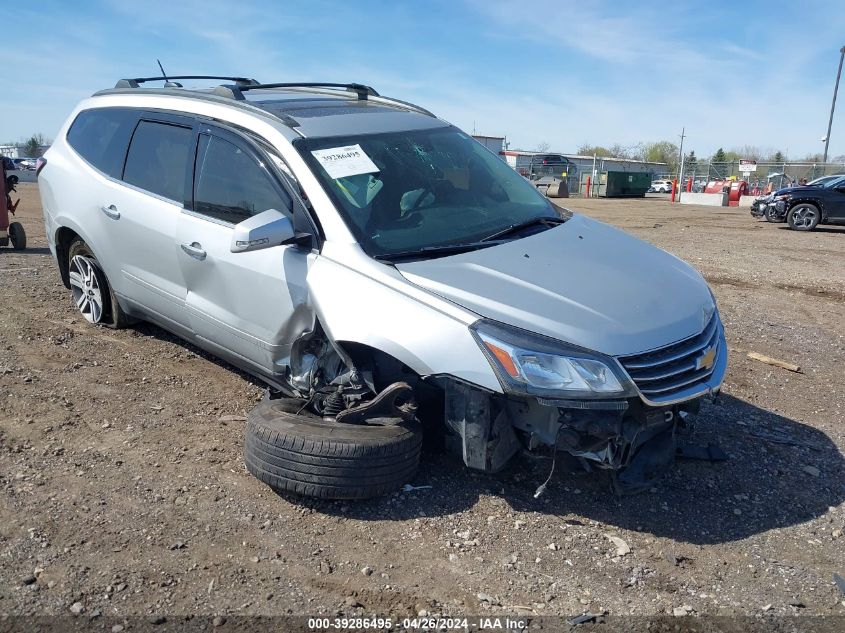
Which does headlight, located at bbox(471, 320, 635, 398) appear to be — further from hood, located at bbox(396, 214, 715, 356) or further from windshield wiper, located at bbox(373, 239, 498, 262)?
windshield wiper, located at bbox(373, 239, 498, 262)

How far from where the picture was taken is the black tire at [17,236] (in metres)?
10.4

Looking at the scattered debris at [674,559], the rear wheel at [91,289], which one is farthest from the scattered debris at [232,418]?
the scattered debris at [674,559]

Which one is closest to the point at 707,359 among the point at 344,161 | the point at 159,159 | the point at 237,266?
the point at 344,161

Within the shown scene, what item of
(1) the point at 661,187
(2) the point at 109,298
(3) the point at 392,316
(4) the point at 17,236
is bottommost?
(1) the point at 661,187

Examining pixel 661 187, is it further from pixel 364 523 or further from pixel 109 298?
pixel 364 523

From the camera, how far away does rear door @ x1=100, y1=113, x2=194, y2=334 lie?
15.1 feet

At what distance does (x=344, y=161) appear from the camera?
3982 mm

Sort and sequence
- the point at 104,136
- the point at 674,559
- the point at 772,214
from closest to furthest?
the point at 674,559 < the point at 104,136 < the point at 772,214

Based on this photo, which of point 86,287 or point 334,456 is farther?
point 86,287

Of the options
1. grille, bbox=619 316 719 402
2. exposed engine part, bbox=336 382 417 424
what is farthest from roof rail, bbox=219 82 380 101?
grille, bbox=619 316 719 402

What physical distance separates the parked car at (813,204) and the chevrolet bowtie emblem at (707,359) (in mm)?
16491

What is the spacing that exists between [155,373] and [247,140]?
195cm

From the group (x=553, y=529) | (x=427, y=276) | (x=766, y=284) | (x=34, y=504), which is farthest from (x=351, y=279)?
(x=766, y=284)

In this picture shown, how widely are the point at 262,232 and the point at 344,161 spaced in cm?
70
